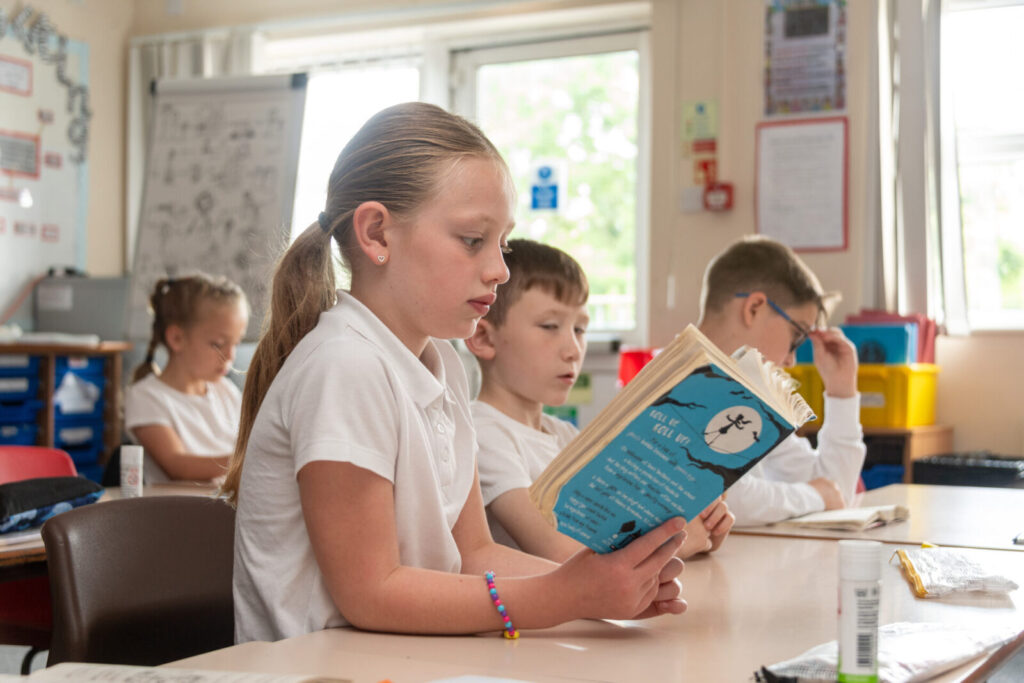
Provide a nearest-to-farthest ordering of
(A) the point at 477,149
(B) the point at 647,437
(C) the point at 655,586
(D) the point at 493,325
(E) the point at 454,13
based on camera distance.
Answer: (B) the point at 647,437, (C) the point at 655,586, (A) the point at 477,149, (D) the point at 493,325, (E) the point at 454,13

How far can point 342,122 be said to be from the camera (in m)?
5.62

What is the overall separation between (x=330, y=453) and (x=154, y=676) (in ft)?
0.93

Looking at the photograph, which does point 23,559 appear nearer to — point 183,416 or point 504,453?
point 504,453

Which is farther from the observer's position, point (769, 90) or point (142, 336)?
point (142, 336)

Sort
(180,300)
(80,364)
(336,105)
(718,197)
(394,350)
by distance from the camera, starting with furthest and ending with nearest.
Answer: (336,105) < (80,364) < (718,197) < (180,300) < (394,350)

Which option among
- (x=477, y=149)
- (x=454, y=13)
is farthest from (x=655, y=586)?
(x=454, y=13)

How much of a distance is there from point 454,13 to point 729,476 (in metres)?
4.51

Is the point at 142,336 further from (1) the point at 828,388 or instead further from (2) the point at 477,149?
(2) the point at 477,149

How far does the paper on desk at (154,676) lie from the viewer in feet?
2.49

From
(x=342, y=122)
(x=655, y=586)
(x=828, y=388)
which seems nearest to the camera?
(x=655, y=586)

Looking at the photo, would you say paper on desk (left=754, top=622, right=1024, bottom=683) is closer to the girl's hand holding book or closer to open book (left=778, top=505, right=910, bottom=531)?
the girl's hand holding book

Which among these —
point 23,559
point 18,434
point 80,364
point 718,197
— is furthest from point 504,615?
point 80,364

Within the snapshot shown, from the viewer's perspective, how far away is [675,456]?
34.2 inches

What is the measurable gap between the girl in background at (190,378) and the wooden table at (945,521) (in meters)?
1.66
